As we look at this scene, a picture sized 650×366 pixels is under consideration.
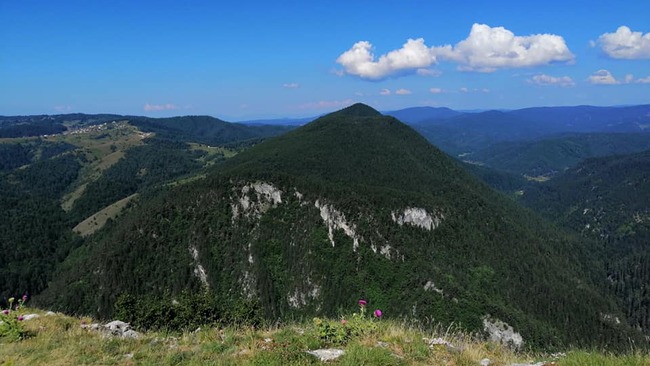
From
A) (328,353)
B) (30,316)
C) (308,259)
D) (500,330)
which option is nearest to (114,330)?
(30,316)

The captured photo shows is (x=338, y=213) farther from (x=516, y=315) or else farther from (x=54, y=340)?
(x=54, y=340)

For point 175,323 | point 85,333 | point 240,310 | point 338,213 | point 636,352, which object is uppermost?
point 636,352

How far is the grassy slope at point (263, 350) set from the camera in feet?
42.4

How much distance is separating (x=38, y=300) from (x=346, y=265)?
13775 cm

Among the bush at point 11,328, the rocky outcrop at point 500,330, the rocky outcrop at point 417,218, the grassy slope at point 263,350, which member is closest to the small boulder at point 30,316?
the bush at point 11,328

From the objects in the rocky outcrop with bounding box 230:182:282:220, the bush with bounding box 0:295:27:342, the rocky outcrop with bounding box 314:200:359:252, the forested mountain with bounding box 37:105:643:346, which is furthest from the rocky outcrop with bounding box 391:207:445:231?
the bush with bounding box 0:295:27:342

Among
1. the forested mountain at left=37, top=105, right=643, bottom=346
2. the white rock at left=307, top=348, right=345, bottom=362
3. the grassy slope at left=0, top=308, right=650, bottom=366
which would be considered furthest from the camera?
the forested mountain at left=37, top=105, right=643, bottom=346

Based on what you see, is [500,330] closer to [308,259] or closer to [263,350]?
[308,259]

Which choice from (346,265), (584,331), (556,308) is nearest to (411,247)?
(346,265)

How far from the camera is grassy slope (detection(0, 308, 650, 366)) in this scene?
12938mm

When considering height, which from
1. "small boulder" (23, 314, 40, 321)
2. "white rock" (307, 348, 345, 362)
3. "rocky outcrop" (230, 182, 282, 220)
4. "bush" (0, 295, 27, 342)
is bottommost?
"rocky outcrop" (230, 182, 282, 220)

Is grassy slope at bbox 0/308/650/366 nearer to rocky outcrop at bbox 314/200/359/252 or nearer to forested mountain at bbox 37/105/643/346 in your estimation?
→ forested mountain at bbox 37/105/643/346

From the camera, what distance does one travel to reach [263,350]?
14.1 metres

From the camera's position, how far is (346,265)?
160 meters
